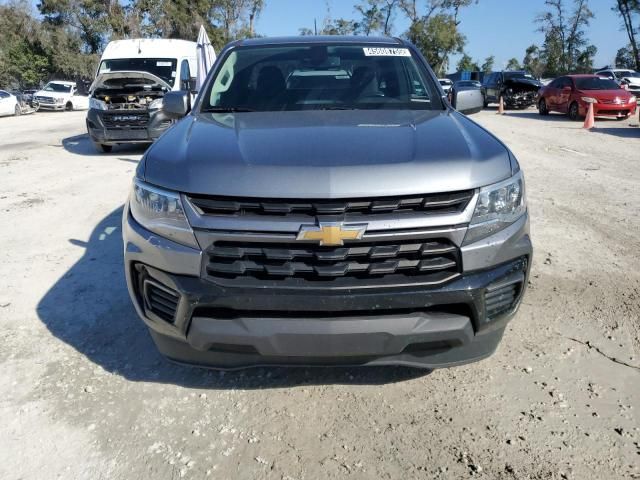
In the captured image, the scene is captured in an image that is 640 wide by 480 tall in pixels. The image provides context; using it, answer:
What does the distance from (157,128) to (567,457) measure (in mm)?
10077

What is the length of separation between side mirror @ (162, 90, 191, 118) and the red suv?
16.1 m

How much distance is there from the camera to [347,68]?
12.7ft

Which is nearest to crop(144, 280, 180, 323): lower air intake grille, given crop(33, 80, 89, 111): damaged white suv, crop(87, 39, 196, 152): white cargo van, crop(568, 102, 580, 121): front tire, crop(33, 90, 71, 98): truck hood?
crop(87, 39, 196, 152): white cargo van

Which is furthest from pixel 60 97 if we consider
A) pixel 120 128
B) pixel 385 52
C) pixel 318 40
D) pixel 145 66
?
pixel 385 52

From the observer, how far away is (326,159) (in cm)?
240

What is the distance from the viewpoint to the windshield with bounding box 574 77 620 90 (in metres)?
17.6

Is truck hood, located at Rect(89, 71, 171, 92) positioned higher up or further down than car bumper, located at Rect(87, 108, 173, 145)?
higher up

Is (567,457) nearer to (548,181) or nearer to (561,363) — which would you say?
(561,363)

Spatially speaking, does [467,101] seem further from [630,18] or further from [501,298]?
[630,18]

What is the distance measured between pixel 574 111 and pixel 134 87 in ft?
44.9

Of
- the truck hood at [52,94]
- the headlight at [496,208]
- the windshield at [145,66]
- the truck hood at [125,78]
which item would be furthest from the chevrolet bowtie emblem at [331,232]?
the truck hood at [52,94]

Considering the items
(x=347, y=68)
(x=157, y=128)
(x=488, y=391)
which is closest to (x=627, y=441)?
(x=488, y=391)

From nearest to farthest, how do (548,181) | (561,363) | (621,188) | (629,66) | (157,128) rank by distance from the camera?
(561,363)
(621,188)
(548,181)
(157,128)
(629,66)

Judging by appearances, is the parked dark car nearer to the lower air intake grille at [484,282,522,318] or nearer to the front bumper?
the lower air intake grille at [484,282,522,318]
